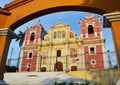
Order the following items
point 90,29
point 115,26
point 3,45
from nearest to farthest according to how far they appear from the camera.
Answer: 1. point 115,26
2. point 3,45
3. point 90,29

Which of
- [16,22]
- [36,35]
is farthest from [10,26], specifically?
[36,35]

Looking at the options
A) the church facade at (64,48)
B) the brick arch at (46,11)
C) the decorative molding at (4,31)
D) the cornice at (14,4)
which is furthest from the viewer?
the church facade at (64,48)

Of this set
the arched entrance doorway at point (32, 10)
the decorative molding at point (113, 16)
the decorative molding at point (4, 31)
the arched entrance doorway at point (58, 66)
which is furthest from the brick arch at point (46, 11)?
the arched entrance doorway at point (58, 66)

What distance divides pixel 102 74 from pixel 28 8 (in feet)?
29.1

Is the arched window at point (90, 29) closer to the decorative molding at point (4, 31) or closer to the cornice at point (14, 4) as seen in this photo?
the cornice at point (14, 4)

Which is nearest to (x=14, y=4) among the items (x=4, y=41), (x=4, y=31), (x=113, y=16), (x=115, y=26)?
(x=4, y=31)

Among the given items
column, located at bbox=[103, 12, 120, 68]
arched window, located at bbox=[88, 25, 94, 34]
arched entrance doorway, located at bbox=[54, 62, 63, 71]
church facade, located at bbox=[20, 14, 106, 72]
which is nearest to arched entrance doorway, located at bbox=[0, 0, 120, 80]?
column, located at bbox=[103, 12, 120, 68]

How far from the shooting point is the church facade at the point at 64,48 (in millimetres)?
21697

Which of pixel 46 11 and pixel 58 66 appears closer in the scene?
pixel 46 11

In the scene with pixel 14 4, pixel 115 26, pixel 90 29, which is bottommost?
pixel 115 26

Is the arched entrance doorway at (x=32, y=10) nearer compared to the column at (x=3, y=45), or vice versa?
the arched entrance doorway at (x=32, y=10)

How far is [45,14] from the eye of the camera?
4.68 m

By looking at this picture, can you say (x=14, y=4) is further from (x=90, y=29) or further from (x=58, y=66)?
(x=90, y=29)

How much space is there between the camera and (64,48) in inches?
938
